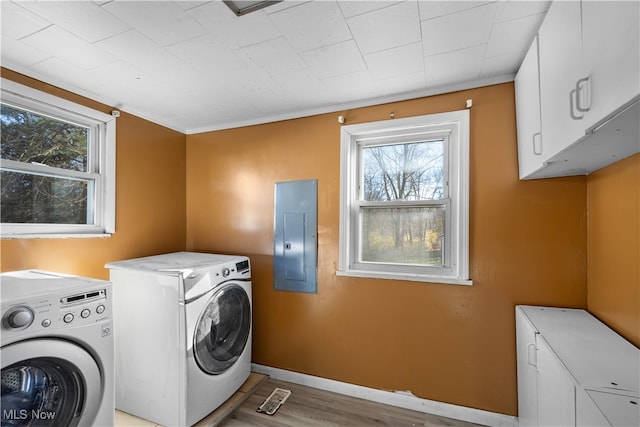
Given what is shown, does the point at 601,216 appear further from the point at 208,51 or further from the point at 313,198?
the point at 208,51

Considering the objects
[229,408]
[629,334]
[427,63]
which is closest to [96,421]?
[229,408]

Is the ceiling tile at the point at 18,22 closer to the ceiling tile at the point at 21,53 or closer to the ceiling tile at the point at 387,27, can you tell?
the ceiling tile at the point at 21,53

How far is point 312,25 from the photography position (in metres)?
1.34

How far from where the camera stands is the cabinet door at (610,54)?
2.35 feet

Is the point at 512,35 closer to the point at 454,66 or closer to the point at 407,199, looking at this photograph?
the point at 454,66

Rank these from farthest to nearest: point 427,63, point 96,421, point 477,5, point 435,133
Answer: point 435,133
point 427,63
point 96,421
point 477,5

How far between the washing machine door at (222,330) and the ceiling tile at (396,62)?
177cm

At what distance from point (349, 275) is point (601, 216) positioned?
1.53 meters

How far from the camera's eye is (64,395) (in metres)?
1.25

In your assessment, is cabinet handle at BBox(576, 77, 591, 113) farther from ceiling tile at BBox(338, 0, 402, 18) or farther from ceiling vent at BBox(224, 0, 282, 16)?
ceiling vent at BBox(224, 0, 282, 16)

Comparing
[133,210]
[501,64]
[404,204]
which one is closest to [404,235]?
[404,204]

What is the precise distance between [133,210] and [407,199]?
7.30ft

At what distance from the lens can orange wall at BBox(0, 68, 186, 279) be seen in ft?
5.72

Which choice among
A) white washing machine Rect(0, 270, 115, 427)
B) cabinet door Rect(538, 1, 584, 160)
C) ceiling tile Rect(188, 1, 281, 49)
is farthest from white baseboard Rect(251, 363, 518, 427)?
ceiling tile Rect(188, 1, 281, 49)
